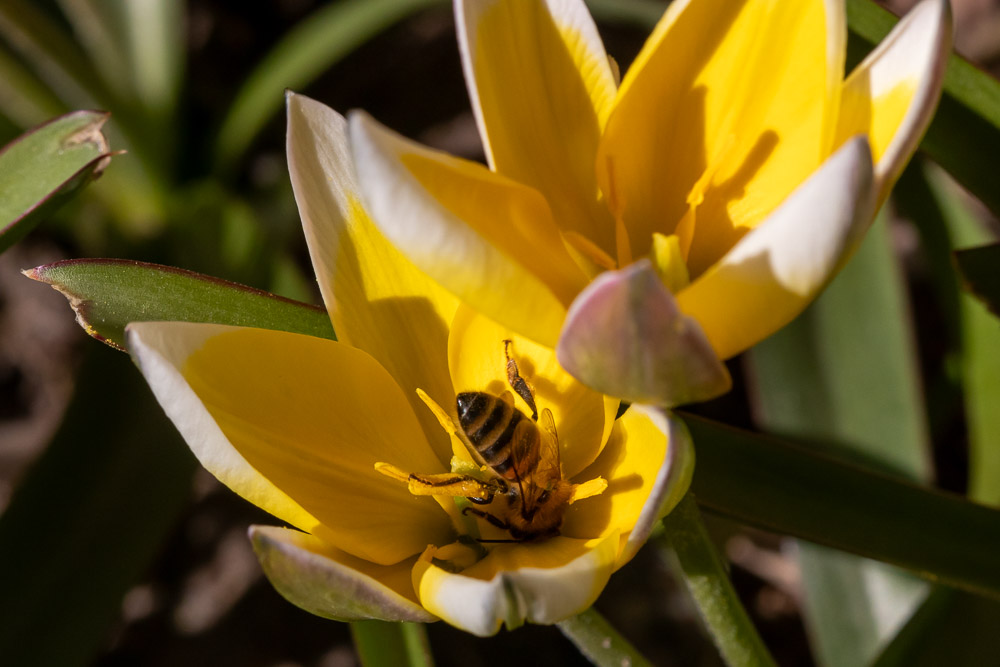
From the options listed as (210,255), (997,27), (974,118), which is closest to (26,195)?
(210,255)

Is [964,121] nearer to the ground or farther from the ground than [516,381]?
farther from the ground

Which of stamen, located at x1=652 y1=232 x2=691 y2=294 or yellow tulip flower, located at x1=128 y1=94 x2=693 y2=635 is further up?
stamen, located at x1=652 y1=232 x2=691 y2=294

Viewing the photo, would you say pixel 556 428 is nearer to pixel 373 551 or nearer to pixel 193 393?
pixel 373 551

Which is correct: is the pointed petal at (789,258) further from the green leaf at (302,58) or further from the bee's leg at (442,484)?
the green leaf at (302,58)

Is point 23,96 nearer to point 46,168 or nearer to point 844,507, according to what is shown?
point 46,168

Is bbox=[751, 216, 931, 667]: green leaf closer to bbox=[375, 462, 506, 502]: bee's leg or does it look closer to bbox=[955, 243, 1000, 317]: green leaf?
bbox=[955, 243, 1000, 317]: green leaf

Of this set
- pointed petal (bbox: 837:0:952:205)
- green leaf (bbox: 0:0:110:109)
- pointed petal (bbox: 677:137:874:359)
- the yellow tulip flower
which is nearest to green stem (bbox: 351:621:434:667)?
the yellow tulip flower

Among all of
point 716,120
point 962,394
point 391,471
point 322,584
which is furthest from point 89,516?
point 962,394
